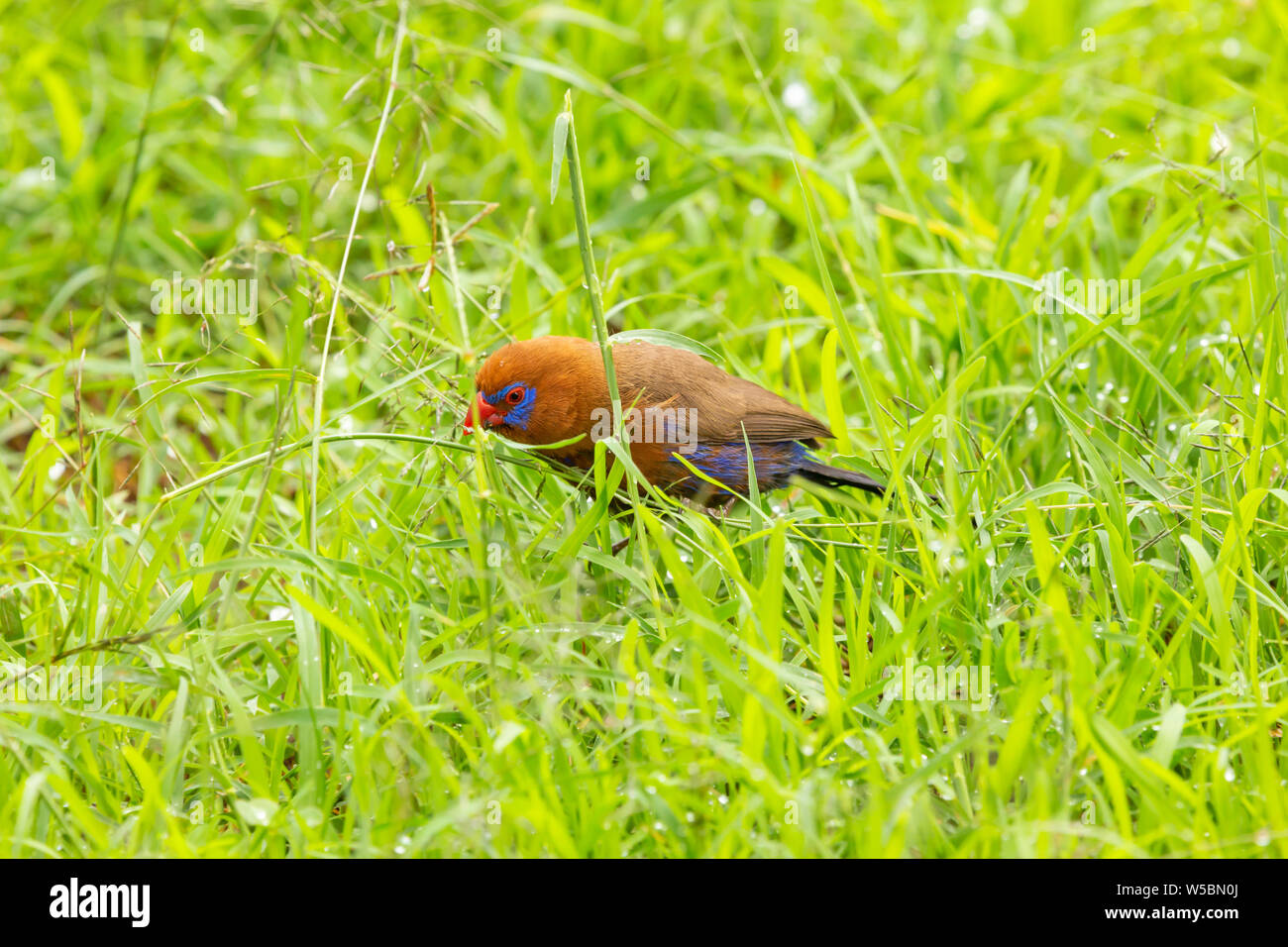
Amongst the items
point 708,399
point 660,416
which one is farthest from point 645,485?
point 708,399

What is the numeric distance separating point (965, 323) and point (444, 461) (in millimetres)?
1829

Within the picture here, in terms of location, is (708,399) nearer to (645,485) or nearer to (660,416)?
(660,416)

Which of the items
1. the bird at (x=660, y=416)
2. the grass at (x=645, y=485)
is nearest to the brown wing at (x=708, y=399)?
the bird at (x=660, y=416)

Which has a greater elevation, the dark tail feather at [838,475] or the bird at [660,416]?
the bird at [660,416]

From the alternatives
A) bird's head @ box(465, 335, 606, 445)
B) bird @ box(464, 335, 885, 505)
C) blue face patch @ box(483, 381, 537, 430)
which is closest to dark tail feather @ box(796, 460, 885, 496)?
bird @ box(464, 335, 885, 505)

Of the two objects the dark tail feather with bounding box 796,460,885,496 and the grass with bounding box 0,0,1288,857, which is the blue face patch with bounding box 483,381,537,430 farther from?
the dark tail feather with bounding box 796,460,885,496

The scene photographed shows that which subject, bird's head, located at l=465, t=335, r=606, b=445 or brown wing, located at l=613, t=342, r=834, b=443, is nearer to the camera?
bird's head, located at l=465, t=335, r=606, b=445

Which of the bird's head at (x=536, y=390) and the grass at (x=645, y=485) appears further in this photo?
the bird's head at (x=536, y=390)

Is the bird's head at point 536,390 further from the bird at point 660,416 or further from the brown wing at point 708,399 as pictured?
the brown wing at point 708,399

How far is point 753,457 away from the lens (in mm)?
3367

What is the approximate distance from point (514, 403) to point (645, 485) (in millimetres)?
543

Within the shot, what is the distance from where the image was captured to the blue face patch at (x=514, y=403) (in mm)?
3109

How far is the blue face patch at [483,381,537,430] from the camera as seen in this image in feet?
10.2

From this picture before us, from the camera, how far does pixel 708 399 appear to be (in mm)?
3381
